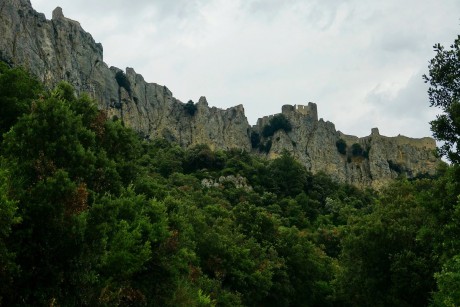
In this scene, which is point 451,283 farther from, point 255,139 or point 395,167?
point 395,167

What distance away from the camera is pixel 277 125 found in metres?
146

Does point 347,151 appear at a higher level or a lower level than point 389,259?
higher

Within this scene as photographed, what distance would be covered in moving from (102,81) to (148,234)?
105 meters

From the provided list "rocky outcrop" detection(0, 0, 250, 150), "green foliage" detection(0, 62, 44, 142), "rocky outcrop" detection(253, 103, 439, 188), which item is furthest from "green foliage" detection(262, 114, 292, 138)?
"green foliage" detection(0, 62, 44, 142)

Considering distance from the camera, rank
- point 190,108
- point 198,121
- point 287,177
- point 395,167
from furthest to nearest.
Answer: point 395,167
point 190,108
point 198,121
point 287,177

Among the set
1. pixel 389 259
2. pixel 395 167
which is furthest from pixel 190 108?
pixel 389 259

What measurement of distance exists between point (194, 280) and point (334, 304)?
93.2ft

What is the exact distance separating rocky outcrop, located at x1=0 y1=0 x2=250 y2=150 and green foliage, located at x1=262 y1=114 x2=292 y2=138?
638 centimetres

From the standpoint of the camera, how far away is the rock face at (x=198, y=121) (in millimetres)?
107062

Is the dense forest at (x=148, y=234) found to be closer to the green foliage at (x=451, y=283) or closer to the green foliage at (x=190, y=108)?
the green foliage at (x=451, y=283)

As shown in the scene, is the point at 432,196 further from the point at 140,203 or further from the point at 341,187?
the point at 341,187

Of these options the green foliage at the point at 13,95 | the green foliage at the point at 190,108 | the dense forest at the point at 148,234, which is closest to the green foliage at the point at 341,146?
the green foliage at the point at 190,108

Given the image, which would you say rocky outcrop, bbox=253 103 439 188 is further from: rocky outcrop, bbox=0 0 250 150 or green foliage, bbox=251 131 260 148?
rocky outcrop, bbox=0 0 250 150

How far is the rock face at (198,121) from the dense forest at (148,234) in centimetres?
7110
